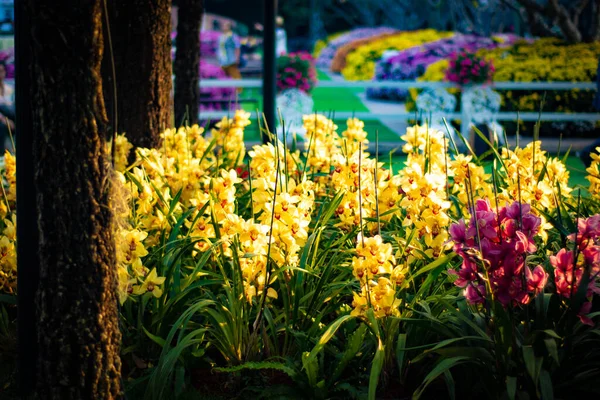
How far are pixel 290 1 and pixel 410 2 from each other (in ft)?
64.6

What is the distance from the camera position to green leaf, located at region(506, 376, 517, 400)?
3.04 meters

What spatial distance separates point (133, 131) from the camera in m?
5.99

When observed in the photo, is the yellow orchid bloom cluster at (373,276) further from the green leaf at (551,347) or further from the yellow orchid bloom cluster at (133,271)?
the yellow orchid bloom cluster at (133,271)

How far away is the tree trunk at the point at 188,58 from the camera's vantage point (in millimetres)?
7066

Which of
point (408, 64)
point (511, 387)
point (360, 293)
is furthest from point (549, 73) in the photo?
point (511, 387)

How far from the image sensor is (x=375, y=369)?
3180 millimetres

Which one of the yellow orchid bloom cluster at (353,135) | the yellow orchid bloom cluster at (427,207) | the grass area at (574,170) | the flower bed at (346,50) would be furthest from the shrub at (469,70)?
the flower bed at (346,50)

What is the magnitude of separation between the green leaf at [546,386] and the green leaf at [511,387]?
0.30 ft

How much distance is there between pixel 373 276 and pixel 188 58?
4.09 meters

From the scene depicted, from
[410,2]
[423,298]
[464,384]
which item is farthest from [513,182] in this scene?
[410,2]

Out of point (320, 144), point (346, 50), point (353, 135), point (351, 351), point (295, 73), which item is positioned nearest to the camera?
point (351, 351)

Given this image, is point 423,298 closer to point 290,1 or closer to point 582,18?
point 582,18

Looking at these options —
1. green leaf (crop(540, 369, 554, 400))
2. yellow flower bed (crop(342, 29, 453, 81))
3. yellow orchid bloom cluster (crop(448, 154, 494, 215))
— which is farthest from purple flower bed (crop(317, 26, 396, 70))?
green leaf (crop(540, 369, 554, 400))

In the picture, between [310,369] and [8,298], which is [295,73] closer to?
[8,298]
